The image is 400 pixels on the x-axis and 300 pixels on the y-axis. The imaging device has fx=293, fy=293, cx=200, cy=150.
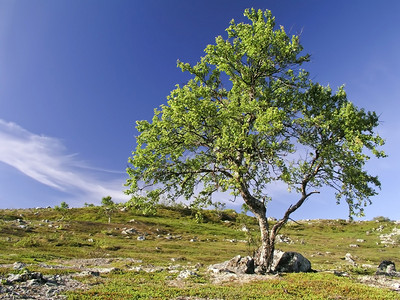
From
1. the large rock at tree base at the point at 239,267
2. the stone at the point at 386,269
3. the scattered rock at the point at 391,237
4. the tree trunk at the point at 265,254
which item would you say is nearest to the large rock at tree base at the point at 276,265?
the large rock at tree base at the point at 239,267

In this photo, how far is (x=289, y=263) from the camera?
25500mm

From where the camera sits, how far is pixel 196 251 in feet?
169

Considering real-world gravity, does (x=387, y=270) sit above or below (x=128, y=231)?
below

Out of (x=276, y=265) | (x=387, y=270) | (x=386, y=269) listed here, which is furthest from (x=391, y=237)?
(x=276, y=265)

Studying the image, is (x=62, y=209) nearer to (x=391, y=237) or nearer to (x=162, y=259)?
(x=162, y=259)

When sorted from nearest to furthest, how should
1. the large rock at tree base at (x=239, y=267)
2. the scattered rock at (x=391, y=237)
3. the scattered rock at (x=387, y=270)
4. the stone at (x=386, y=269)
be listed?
the large rock at tree base at (x=239, y=267), the scattered rock at (x=387, y=270), the stone at (x=386, y=269), the scattered rock at (x=391, y=237)

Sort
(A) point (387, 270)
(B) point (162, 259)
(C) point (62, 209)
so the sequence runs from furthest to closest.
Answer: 1. (C) point (62, 209)
2. (B) point (162, 259)
3. (A) point (387, 270)

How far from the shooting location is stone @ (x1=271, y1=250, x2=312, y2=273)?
25.2 m

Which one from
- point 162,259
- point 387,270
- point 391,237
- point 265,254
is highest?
point 265,254

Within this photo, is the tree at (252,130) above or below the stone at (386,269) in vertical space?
above

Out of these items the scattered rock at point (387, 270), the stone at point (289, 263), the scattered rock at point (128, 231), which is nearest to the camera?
the stone at point (289, 263)

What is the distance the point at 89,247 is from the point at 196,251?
707 inches

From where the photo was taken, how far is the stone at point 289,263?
25234 millimetres

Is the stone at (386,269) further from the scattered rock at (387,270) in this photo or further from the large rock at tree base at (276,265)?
the large rock at tree base at (276,265)
